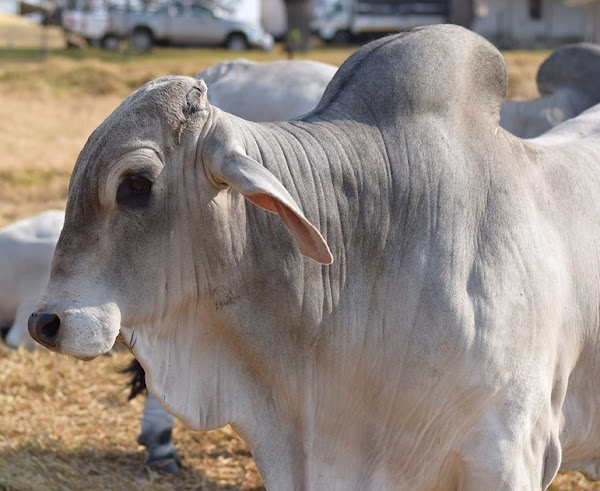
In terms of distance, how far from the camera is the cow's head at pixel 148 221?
2.49 meters

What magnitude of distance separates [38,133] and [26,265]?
26.5 ft

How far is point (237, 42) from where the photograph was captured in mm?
30750

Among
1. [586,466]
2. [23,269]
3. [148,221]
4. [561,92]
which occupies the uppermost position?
[148,221]

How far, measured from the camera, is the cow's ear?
2.42 meters

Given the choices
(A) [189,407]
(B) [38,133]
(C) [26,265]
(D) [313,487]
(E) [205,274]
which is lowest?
(B) [38,133]

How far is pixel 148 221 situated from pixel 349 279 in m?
0.53

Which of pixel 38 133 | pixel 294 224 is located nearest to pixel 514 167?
pixel 294 224

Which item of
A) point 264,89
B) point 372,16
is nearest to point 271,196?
point 264,89

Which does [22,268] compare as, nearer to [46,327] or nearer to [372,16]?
[46,327]

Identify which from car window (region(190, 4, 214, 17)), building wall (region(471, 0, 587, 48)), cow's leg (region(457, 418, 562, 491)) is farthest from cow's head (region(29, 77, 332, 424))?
building wall (region(471, 0, 587, 48))

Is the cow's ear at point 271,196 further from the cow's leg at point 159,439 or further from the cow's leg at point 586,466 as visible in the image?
the cow's leg at point 159,439

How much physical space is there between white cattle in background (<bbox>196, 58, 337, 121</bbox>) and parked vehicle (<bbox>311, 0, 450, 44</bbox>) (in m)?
27.8

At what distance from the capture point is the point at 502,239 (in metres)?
2.80

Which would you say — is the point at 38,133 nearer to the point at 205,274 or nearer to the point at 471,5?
the point at 205,274
